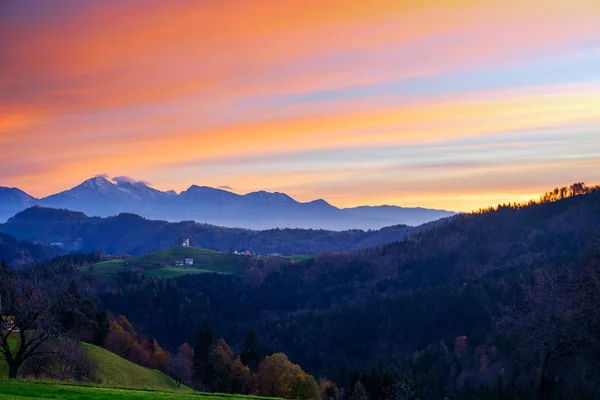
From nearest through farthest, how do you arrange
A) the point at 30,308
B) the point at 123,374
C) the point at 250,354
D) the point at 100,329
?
the point at 30,308, the point at 123,374, the point at 100,329, the point at 250,354

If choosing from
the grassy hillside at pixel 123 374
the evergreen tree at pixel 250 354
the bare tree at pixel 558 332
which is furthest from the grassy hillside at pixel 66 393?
the evergreen tree at pixel 250 354

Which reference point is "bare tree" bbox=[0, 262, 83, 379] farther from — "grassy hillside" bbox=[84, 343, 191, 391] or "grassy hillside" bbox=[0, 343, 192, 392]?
"grassy hillside" bbox=[84, 343, 191, 391]

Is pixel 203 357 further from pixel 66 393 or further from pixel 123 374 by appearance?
pixel 66 393

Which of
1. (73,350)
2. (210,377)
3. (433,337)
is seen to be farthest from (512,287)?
(73,350)

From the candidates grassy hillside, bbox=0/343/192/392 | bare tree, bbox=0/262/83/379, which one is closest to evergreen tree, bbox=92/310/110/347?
grassy hillside, bbox=0/343/192/392

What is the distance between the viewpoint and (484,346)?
142 metres

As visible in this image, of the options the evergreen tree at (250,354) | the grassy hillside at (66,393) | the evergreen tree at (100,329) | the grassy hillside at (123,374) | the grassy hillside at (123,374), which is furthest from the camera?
the evergreen tree at (250,354)

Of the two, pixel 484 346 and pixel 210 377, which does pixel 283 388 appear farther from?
pixel 484 346

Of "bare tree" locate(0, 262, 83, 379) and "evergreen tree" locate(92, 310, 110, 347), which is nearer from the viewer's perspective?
"bare tree" locate(0, 262, 83, 379)

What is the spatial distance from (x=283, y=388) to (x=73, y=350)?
109 ft

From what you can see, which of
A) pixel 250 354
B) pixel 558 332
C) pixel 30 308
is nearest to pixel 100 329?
pixel 250 354

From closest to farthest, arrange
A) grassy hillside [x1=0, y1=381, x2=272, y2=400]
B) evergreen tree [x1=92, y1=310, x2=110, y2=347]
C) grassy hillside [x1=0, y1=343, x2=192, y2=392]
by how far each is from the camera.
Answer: grassy hillside [x1=0, y1=381, x2=272, y2=400], grassy hillside [x1=0, y1=343, x2=192, y2=392], evergreen tree [x1=92, y1=310, x2=110, y2=347]

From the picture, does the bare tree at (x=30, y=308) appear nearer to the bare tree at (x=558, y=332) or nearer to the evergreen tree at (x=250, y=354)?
the bare tree at (x=558, y=332)

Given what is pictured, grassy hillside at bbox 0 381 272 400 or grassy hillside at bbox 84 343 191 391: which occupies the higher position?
grassy hillside at bbox 0 381 272 400
